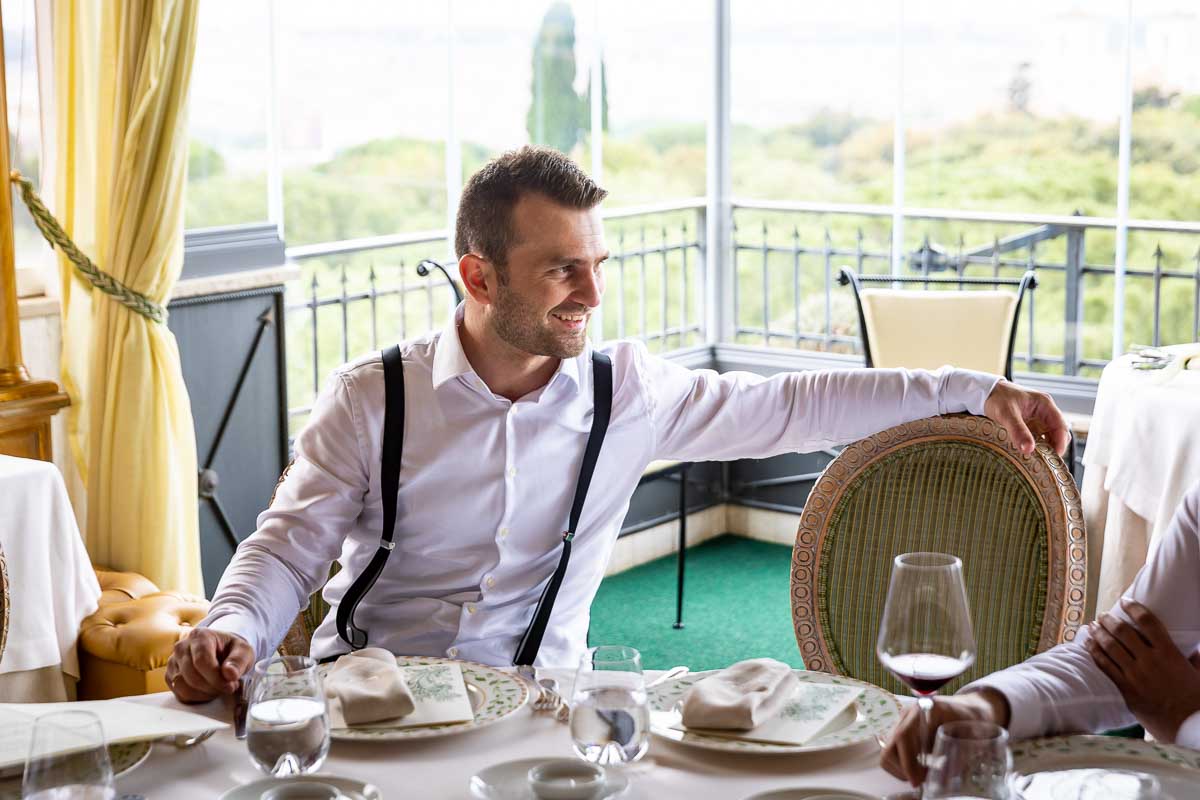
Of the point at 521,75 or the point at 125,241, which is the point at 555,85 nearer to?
the point at 521,75

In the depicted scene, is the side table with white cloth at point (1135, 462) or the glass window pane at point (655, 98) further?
the glass window pane at point (655, 98)

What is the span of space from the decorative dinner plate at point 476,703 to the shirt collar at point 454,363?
52cm

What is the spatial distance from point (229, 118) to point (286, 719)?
11.1 feet

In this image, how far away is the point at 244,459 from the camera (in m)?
4.39

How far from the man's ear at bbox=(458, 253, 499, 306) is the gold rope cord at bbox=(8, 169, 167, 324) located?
6.04ft

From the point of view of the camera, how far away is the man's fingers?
173cm

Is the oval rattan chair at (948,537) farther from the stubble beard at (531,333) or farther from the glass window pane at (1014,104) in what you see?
the glass window pane at (1014,104)

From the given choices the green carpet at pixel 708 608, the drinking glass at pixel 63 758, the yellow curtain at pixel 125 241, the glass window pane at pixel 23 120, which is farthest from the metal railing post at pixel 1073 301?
the drinking glass at pixel 63 758

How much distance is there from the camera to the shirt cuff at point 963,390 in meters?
2.11

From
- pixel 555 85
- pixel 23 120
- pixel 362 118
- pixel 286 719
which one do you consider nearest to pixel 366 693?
pixel 286 719

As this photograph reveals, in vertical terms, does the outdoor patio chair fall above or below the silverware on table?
above

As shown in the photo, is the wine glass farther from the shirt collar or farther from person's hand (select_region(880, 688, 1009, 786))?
the shirt collar

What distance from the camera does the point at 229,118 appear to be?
14.7 ft

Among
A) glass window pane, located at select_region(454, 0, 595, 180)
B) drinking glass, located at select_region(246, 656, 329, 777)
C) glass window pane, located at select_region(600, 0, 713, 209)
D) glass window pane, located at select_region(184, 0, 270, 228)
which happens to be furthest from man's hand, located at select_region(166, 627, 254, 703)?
glass window pane, located at select_region(600, 0, 713, 209)
